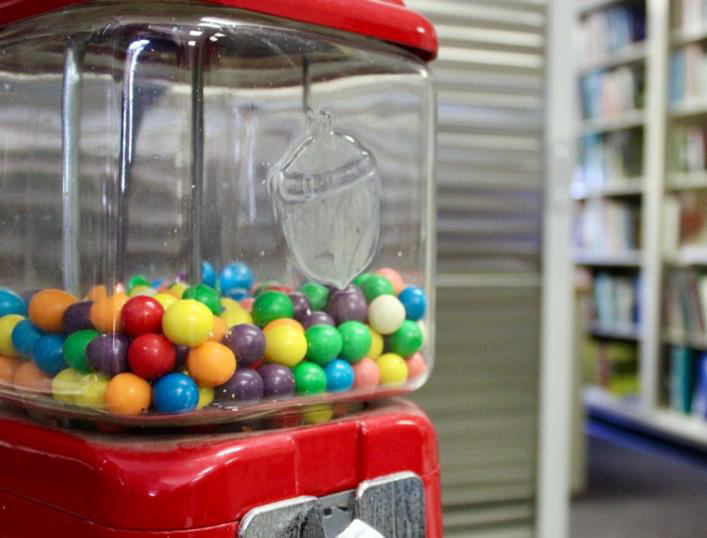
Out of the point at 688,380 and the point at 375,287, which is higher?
the point at 375,287

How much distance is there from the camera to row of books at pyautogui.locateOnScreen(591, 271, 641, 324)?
14.3 feet

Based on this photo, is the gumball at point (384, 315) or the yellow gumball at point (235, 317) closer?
the yellow gumball at point (235, 317)

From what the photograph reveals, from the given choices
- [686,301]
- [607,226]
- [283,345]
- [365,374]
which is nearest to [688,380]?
[686,301]

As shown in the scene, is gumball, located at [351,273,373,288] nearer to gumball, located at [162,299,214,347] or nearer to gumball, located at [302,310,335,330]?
gumball, located at [302,310,335,330]

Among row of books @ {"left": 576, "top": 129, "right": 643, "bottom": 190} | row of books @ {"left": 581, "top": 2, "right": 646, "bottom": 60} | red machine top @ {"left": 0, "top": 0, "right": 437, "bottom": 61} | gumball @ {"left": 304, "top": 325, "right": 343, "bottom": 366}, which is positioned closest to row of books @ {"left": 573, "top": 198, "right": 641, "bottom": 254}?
row of books @ {"left": 576, "top": 129, "right": 643, "bottom": 190}

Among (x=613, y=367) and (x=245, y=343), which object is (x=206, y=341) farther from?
(x=613, y=367)

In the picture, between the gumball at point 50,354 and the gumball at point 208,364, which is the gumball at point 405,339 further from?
the gumball at point 50,354

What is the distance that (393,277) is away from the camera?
3.29 ft

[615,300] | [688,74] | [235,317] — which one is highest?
[688,74]

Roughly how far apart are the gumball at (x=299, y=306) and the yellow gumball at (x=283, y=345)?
0.05 m

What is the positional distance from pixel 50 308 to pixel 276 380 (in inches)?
9.1

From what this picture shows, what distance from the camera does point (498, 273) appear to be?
1654mm

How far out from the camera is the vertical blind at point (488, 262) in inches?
63.2

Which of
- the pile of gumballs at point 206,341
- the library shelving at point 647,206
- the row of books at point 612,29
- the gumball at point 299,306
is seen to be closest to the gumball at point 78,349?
the pile of gumballs at point 206,341
